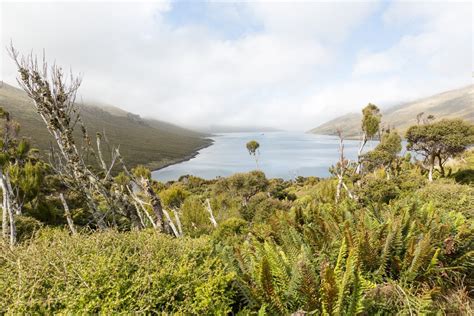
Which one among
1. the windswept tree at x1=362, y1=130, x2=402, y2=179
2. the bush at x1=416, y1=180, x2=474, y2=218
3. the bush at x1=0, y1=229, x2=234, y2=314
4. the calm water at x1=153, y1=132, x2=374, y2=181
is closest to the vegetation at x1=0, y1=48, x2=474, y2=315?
the bush at x1=0, y1=229, x2=234, y2=314

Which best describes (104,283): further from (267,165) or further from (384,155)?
(267,165)

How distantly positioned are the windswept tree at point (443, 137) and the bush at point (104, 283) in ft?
55.3

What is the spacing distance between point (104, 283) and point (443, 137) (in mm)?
18534

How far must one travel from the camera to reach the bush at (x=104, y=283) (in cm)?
226

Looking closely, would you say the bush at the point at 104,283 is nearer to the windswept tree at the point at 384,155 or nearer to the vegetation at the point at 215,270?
the vegetation at the point at 215,270

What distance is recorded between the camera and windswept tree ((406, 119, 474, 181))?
14.9m

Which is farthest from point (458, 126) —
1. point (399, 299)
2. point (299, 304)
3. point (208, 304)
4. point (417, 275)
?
point (208, 304)

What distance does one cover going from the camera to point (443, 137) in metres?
15.2

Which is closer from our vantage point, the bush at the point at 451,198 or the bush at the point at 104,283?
the bush at the point at 104,283

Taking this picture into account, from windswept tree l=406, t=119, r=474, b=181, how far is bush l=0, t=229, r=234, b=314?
16.9 m

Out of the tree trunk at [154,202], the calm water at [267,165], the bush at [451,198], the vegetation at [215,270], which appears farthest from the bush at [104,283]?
the calm water at [267,165]

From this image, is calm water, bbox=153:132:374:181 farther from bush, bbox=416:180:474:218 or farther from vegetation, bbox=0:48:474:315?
vegetation, bbox=0:48:474:315

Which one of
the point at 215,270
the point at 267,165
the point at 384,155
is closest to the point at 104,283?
the point at 215,270

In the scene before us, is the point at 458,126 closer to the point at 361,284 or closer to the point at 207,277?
the point at 361,284
